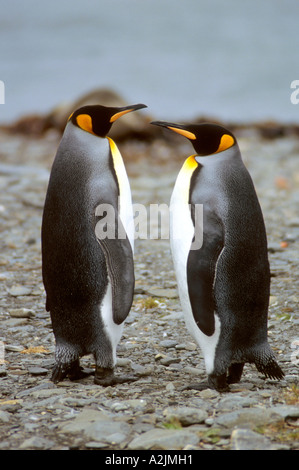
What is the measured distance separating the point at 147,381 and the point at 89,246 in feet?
2.61

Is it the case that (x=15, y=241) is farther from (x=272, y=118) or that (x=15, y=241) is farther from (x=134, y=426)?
(x=272, y=118)

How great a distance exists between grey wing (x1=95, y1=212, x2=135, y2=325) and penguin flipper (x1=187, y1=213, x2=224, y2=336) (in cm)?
32

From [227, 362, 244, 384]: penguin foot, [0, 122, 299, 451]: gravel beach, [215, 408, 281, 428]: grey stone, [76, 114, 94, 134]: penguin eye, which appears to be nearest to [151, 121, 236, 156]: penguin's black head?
[76, 114, 94, 134]: penguin eye

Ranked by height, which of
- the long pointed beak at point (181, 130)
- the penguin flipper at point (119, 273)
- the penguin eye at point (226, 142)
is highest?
the long pointed beak at point (181, 130)

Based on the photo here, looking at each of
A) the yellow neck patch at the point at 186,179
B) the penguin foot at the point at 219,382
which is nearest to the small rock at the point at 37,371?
the penguin foot at the point at 219,382

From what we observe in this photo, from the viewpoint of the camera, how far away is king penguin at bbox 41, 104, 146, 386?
3.47 meters

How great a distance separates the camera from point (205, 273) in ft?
11.0

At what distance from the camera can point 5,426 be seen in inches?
119

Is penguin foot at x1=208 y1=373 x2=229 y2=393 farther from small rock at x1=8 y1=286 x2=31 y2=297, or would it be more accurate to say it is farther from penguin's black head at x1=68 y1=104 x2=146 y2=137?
small rock at x1=8 y1=286 x2=31 y2=297

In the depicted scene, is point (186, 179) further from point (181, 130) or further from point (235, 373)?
point (235, 373)

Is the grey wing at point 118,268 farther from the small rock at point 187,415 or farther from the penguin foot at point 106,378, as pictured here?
the small rock at point 187,415

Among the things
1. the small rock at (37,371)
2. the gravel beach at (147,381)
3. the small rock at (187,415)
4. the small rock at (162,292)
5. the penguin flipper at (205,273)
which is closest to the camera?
the gravel beach at (147,381)

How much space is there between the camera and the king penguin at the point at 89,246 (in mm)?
3475
